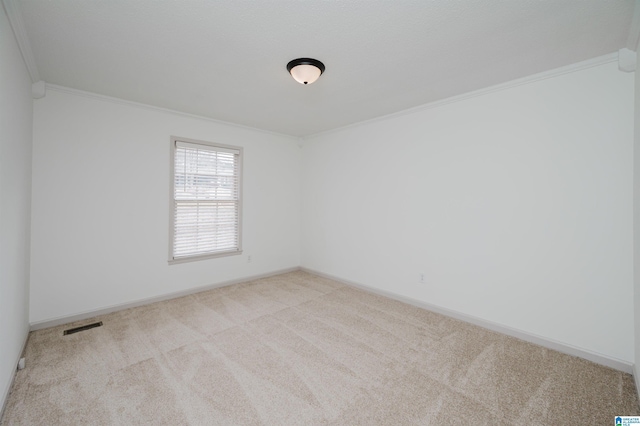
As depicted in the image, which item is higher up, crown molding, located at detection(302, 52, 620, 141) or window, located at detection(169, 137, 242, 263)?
crown molding, located at detection(302, 52, 620, 141)

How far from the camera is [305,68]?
2.35 meters

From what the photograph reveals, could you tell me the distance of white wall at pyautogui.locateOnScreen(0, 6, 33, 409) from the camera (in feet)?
5.79

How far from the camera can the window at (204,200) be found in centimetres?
393

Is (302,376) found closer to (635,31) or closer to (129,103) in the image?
(635,31)

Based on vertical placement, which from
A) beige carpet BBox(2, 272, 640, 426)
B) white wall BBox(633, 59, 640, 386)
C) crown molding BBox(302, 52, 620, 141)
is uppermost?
crown molding BBox(302, 52, 620, 141)

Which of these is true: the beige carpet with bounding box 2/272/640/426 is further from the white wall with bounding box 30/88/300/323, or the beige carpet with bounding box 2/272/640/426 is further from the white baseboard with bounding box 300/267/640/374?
the white wall with bounding box 30/88/300/323

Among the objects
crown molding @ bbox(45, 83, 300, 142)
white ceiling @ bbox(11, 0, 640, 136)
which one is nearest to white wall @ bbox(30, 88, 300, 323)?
crown molding @ bbox(45, 83, 300, 142)

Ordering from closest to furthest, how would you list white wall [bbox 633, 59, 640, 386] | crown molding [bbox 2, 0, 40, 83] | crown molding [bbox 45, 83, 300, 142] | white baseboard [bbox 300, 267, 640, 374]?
crown molding [bbox 2, 0, 40, 83]
white wall [bbox 633, 59, 640, 386]
white baseboard [bbox 300, 267, 640, 374]
crown molding [bbox 45, 83, 300, 142]

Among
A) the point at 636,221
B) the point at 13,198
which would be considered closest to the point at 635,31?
the point at 636,221

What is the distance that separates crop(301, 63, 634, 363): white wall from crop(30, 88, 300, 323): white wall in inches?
106

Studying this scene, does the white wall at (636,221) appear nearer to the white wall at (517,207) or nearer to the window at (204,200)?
the white wall at (517,207)

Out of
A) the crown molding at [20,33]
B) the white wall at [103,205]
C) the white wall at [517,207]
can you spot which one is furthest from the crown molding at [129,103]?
the white wall at [517,207]

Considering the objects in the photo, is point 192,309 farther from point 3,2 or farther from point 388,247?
point 3,2

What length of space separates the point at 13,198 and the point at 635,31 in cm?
474
